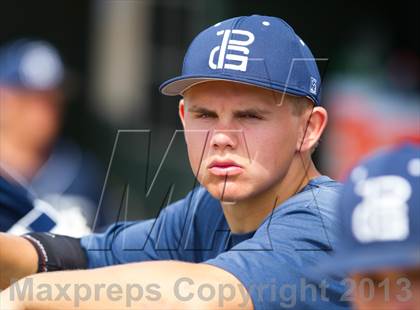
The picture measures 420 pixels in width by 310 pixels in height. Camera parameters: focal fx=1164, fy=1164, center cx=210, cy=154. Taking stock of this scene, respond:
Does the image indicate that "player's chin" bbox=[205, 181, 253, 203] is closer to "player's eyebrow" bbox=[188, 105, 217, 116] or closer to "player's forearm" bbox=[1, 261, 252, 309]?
"player's eyebrow" bbox=[188, 105, 217, 116]

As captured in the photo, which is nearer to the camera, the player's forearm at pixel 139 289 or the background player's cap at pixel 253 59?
the player's forearm at pixel 139 289

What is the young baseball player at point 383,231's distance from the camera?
9.20 ft

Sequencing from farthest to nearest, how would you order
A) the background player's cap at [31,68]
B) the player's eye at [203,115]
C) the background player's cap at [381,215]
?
the background player's cap at [31,68] < the player's eye at [203,115] < the background player's cap at [381,215]

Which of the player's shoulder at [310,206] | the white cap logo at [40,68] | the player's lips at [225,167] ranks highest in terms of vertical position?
the player's lips at [225,167]

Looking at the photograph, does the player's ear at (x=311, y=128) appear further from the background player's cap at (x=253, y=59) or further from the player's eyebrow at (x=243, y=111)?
the player's eyebrow at (x=243, y=111)

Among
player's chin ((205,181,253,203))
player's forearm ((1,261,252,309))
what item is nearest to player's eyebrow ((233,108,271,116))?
player's chin ((205,181,253,203))

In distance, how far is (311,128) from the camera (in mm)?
4473

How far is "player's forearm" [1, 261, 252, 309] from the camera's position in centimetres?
362

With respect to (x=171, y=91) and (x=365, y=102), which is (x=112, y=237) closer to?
(x=171, y=91)

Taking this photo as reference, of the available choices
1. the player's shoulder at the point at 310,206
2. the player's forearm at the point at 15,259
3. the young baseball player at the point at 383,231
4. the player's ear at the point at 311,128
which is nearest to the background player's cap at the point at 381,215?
the young baseball player at the point at 383,231

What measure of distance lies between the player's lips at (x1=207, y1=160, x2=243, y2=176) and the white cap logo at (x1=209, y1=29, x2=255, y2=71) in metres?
0.34

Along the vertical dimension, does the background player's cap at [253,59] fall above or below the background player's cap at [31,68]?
above

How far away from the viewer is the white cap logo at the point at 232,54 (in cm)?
414

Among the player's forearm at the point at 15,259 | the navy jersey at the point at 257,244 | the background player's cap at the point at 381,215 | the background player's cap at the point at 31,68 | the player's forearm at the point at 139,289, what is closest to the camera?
the background player's cap at the point at 381,215
